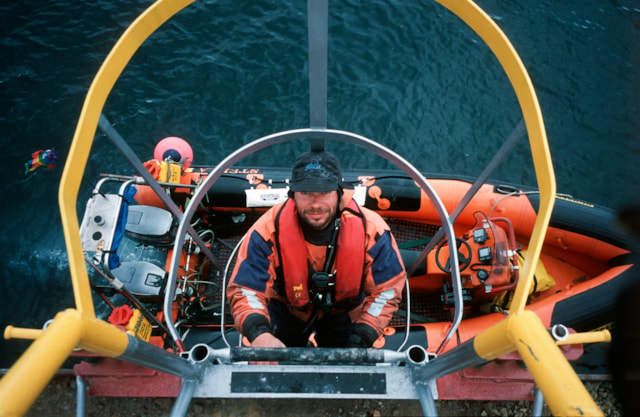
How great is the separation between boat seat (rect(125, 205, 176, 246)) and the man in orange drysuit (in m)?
1.28

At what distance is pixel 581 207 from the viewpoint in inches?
131

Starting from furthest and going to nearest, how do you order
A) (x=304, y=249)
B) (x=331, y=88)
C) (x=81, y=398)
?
(x=331, y=88) < (x=304, y=249) < (x=81, y=398)

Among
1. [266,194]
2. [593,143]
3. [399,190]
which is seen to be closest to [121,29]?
[266,194]

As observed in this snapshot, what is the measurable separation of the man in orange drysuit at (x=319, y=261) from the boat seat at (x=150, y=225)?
1.28 m

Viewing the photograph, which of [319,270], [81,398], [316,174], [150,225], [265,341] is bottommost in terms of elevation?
[81,398]

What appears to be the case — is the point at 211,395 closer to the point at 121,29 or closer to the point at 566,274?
the point at 566,274

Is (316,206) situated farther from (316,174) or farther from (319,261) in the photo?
(319,261)

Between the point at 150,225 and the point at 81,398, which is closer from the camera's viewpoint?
the point at 81,398

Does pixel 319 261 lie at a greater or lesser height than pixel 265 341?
greater

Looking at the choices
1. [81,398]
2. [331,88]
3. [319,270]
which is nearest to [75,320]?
[81,398]

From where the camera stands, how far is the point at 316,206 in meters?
1.96

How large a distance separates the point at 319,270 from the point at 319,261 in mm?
67

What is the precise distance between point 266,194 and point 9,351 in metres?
2.88

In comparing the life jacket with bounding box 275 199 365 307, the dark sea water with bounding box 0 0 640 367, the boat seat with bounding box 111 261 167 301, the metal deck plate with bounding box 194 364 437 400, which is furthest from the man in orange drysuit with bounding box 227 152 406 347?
the dark sea water with bounding box 0 0 640 367
